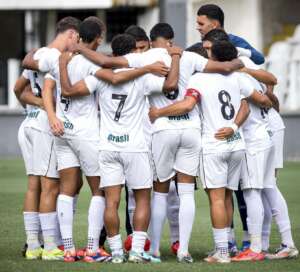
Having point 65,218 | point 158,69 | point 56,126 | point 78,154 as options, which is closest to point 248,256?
Answer: point 65,218

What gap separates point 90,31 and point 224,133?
5.09 feet

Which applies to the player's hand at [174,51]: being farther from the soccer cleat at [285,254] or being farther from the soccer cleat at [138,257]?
the soccer cleat at [285,254]

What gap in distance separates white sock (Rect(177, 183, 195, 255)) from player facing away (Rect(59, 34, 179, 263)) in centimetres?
32

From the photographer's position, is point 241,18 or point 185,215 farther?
point 241,18

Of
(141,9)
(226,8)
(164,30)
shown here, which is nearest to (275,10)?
(226,8)

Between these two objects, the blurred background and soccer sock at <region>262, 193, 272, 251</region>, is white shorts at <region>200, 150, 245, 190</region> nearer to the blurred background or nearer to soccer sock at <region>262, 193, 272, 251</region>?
soccer sock at <region>262, 193, 272, 251</region>

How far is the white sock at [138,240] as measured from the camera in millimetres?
12180

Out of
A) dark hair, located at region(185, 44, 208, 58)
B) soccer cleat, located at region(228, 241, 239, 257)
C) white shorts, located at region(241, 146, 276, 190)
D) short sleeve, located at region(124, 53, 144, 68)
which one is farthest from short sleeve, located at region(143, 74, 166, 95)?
soccer cleat, located at region(228, 241, 239, 257)

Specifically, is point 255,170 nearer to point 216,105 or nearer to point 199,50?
point 216,105

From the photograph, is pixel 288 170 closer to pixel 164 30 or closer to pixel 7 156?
pixel 7 156

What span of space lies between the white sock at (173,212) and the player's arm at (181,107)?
128cm

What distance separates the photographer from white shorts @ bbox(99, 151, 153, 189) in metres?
12.1

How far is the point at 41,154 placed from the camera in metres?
12.6

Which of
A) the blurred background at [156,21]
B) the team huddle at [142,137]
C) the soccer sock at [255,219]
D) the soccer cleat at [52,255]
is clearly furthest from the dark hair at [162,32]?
the blurred background at [156,21]
